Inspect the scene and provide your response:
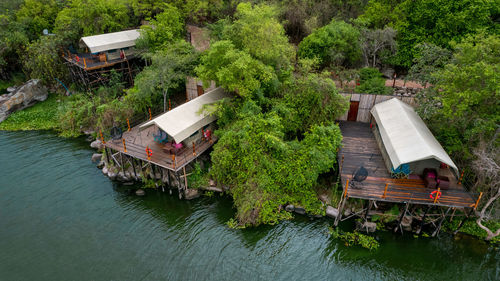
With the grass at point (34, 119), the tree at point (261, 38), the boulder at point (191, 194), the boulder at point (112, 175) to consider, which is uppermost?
the tree at point (261, 38)

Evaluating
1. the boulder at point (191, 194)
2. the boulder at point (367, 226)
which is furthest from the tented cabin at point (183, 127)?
the boulder at point (367, 226)

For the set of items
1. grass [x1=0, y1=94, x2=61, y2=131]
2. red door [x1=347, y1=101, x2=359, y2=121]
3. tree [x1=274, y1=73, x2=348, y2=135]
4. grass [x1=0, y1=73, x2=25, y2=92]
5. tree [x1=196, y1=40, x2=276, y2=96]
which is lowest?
grass [x1=0, y1=94, x2=61, y2=131]

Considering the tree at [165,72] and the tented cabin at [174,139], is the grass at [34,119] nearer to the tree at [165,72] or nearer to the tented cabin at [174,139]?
the tree at [165,72]

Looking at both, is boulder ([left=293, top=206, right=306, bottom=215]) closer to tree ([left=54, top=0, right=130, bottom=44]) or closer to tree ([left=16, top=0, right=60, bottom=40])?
tree ([left=54, top=0, right=130, bottom=44])

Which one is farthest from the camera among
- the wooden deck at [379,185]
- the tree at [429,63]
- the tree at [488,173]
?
the tree at [429,63]

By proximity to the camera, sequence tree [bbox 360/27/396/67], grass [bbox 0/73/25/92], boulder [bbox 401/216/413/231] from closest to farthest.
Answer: boulder [bbox 401/216/413/231]
tree [bbox 360/27/396/67]
grass [bbox 0/73/25/92]

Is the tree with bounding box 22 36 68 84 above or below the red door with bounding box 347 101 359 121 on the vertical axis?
above

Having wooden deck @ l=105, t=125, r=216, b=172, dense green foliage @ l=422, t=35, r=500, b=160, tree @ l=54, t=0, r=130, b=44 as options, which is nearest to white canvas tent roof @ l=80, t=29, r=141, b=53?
tree @ l=54, t=0, r=130, b=44
